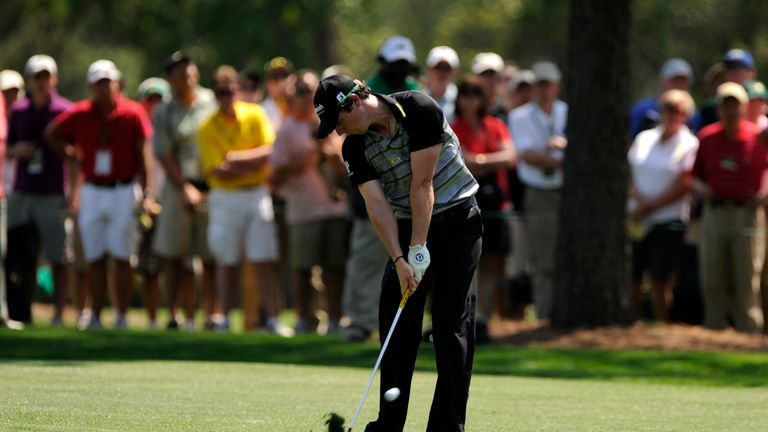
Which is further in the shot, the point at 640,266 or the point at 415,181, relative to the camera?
the point at 640,266

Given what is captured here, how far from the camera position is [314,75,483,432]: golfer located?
310 inches

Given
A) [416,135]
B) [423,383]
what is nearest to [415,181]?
[416,135]

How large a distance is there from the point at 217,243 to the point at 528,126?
3408 millimetres

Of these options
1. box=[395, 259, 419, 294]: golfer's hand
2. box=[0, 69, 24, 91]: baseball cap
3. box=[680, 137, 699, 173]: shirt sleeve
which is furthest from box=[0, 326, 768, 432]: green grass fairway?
box=[0, 69, 24, 91]: baseball cap

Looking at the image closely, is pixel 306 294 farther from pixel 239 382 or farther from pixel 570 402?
pixel 570 402

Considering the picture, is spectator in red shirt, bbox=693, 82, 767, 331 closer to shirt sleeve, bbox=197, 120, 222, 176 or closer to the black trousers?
shirt sleeve, bbox=197, 120, 222, 176

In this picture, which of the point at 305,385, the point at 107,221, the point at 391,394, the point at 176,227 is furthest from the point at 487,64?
the point at 391,394

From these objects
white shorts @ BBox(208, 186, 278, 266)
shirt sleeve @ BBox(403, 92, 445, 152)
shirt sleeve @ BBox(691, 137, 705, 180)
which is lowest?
shirt sleeve @ BBox(403, 92, 445, 152)

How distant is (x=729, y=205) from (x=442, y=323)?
8.08m

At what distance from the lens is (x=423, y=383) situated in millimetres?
11141

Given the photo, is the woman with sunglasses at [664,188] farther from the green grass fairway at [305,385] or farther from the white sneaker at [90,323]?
the white sneaker at [90,323]

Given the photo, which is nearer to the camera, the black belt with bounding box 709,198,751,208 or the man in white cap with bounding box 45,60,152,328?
the black belt with bounding box 709,198,751,208

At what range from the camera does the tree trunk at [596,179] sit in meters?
14.6

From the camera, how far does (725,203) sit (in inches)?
610
